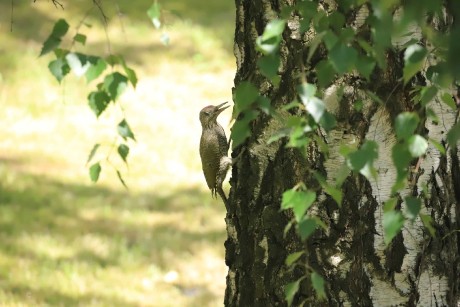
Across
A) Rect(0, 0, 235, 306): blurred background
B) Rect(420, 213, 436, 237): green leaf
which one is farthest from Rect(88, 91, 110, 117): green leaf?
Rect(0, 0, 235, 306): blurred background

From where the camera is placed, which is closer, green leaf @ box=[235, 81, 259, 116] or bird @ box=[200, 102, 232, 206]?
green leaf @ box=[235, 81, 259, 116]

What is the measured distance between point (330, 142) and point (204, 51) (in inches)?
315

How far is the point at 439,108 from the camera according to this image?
266 cm

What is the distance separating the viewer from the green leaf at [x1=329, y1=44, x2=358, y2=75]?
160cm

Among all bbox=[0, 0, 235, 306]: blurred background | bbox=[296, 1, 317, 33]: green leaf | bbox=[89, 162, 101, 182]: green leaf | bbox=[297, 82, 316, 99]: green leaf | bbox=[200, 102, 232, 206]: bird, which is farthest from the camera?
bbox=[0, 0, 235, 306]: blurred background

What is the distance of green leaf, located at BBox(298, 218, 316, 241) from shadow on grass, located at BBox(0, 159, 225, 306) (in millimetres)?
3539

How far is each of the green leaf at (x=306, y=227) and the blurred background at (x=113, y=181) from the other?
5.38ft

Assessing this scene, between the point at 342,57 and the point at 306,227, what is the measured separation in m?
0.36

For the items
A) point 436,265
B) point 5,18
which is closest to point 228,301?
point 436,265

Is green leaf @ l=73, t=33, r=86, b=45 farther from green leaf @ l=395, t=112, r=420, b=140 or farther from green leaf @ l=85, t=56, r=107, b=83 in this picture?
green leaf @ l=395, t=112, r=420, b=140

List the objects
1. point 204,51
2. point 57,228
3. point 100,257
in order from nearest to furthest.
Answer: point 100,257 → point 57,228 → point 204,51

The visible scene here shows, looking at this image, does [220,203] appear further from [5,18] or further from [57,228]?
[5,18]

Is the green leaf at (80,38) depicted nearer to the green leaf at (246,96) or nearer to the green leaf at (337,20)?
the green leaf at (246,96)

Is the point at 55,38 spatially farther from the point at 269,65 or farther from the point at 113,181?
the point at 113,181
